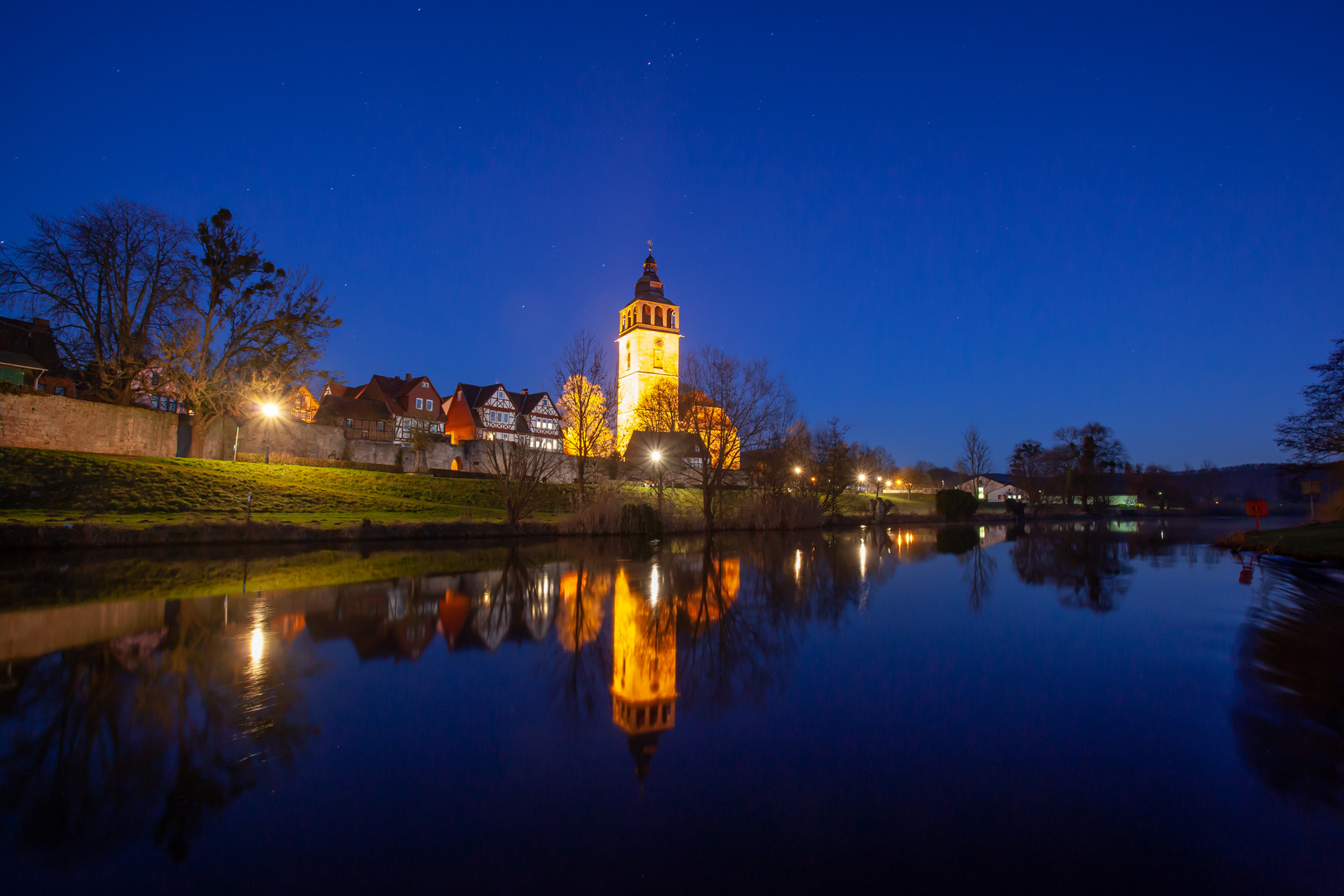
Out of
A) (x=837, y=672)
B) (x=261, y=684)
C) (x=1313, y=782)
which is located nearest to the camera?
(x=1313, y=782)

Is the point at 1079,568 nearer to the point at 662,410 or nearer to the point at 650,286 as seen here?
the point at 662,410

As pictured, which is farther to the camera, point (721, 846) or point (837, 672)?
point (837, 672)

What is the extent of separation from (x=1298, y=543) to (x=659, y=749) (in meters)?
20.6

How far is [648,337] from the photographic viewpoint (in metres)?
70.9

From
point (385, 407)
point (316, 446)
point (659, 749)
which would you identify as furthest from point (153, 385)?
point (659, 749)

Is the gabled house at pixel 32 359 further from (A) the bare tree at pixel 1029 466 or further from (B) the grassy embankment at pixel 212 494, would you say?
(A) the bare tree at pixel 1029 466

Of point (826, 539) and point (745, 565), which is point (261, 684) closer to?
point (745, 565)

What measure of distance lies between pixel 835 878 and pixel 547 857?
1.19 meters

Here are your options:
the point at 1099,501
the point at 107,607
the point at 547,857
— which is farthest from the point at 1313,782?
the point at 1099,501

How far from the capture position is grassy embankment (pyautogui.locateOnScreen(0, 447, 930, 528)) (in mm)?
18250

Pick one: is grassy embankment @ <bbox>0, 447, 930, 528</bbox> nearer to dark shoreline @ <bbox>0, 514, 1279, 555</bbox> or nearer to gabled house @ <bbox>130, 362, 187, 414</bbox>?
dark shoreline @ <bbox>0, 514, 1279, 555</bbox>

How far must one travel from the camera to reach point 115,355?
84.5ft

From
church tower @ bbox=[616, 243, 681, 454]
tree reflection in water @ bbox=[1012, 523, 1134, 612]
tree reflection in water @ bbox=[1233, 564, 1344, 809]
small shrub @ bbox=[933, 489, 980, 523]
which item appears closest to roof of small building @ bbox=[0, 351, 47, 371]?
tree reflection in water @ bbox=[1012, 523, 1134, 612]

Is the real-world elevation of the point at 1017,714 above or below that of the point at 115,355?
below
